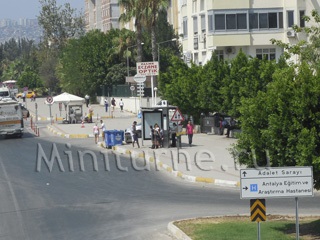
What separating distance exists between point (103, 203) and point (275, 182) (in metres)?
11.4

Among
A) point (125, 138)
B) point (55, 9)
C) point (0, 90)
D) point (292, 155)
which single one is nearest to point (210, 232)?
point (292, 155)

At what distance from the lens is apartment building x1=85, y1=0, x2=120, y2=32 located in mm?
145750

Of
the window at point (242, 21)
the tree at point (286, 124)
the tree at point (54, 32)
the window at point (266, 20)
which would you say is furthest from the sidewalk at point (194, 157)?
the tree at point (54, 32)

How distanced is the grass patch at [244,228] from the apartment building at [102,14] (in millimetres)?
121450

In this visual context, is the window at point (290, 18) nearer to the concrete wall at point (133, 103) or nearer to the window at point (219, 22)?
the window at point (219, 22)

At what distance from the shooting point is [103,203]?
25.3m

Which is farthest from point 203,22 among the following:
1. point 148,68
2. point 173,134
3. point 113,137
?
point 173,134

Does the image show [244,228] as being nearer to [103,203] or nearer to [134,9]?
[103,203]

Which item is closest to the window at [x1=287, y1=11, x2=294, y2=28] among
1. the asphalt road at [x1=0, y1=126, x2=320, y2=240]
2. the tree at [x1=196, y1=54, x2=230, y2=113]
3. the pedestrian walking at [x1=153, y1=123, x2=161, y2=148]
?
the tree at [x1=196, y1=54, x2=230, y2=113]

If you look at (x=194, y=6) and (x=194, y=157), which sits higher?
(x=194, y=6)

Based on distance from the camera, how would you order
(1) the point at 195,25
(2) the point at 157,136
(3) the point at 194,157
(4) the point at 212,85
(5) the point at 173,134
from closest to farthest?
(3) the point at 194,157
(2) the point at 157,136
(5) the point at 173,134
(4) the point at 212,85
(1) the point at 195,25

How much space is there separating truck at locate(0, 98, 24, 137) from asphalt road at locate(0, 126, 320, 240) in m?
16.9

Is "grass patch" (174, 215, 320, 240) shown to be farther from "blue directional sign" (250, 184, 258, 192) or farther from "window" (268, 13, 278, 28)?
"window" (268, 13, 278, 28)

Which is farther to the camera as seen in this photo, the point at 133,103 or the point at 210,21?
the point at 133,103
